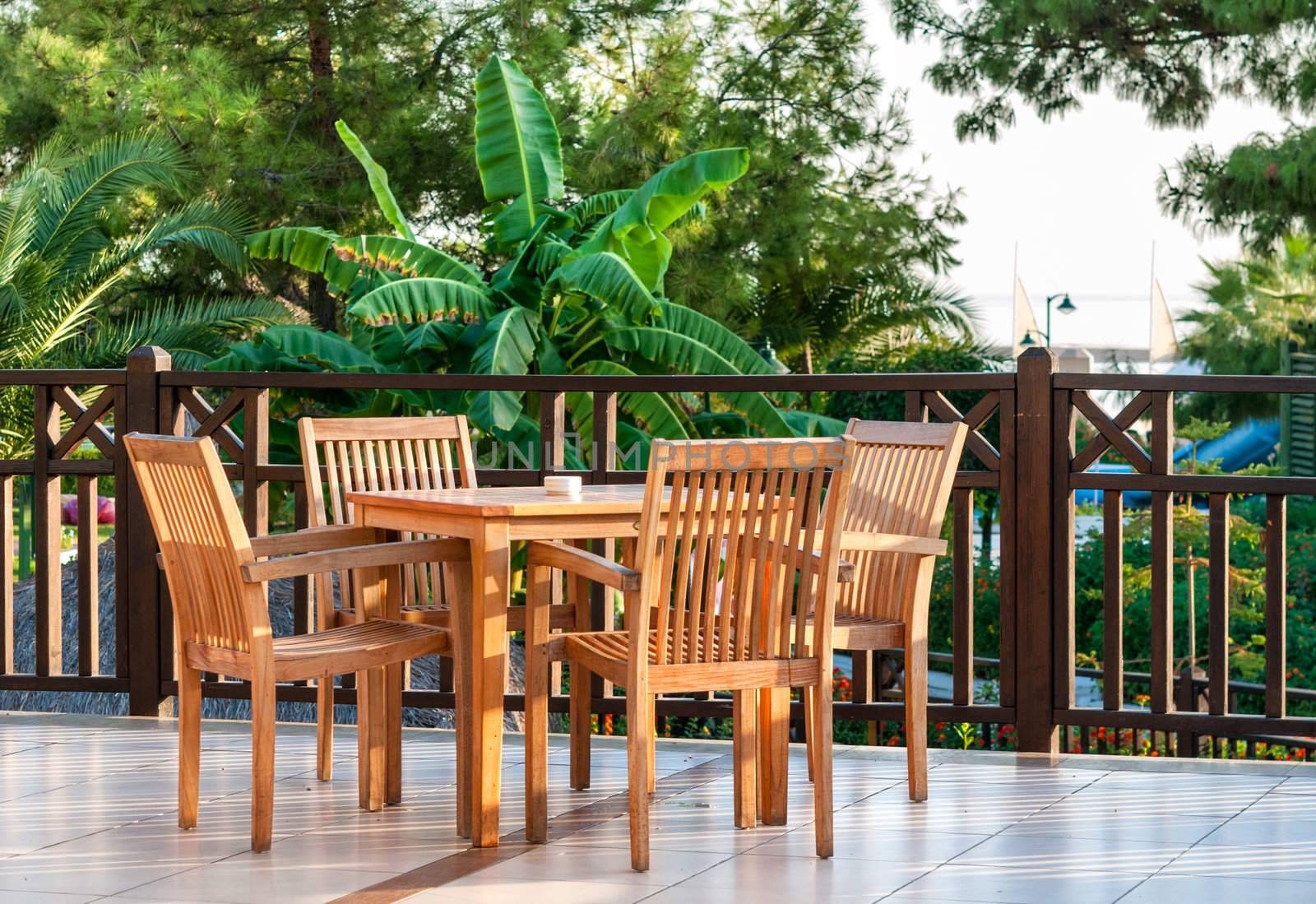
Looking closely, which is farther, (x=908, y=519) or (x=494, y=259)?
(x=494, y=259)

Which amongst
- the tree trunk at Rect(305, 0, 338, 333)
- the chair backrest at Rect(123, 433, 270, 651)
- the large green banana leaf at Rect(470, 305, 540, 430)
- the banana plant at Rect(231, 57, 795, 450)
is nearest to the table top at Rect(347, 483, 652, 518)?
the chair backrest at Rect(123, 433, 270, 651)

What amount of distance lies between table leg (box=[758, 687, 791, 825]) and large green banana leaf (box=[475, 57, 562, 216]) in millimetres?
8107

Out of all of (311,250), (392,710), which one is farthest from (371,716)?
(311,250)

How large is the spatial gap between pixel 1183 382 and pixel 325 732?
292cm

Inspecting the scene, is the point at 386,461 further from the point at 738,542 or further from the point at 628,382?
the point at 738,542

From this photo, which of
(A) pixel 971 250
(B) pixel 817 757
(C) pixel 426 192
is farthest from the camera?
(A) pixel 971 250

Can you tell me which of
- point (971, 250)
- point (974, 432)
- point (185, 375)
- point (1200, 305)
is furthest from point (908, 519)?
point (1200, 305)

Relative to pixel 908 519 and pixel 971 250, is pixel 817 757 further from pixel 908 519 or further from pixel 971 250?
pixel 971 250

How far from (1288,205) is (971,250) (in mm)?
7488

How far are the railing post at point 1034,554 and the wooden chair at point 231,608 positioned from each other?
6.88ft

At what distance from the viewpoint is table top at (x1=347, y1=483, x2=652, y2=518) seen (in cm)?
400

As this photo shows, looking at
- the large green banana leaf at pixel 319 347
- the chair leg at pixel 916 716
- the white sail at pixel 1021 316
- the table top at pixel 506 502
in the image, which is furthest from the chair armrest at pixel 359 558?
the white sail at pixel 1021 316

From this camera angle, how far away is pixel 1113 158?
21.0m

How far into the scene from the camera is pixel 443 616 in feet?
15.4
